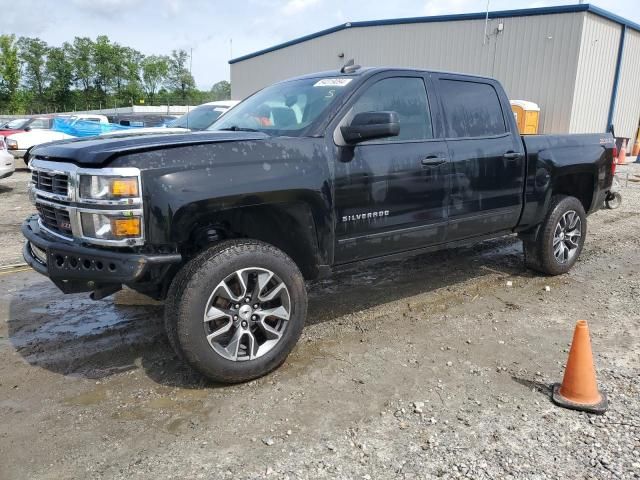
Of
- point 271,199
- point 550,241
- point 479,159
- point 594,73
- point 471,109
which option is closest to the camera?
point 271,199

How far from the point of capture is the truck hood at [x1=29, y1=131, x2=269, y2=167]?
2908 millimetres

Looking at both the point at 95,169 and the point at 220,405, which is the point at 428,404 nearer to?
the point at 220,405

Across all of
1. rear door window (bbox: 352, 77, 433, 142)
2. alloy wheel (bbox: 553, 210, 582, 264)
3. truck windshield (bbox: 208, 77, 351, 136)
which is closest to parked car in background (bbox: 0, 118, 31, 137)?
truck windshield (bbox: 208, 77, 351, 136)

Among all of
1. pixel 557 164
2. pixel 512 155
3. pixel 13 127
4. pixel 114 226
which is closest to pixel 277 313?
pixel 114 226

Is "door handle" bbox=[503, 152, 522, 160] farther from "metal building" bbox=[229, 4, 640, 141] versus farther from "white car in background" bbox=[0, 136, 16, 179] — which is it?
"metal building" bbox=[229, 4, 640, 141]

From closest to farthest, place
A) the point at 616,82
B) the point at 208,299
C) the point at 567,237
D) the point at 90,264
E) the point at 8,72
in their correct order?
1. the point at 90,264
2. the point at 208,299
3. the point at 567,237
4. the point at 616,82
5. the point at 8,72

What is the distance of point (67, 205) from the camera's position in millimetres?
3055

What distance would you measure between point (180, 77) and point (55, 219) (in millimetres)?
92893

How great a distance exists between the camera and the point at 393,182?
12.7 ft

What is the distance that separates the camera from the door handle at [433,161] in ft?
13.4

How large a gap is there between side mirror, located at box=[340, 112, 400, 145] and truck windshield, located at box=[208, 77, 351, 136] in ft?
1.04

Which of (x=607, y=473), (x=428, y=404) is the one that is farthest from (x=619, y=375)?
(x=428, y=404)

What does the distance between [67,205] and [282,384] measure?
1668mm

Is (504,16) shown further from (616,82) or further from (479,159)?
(479,159)
